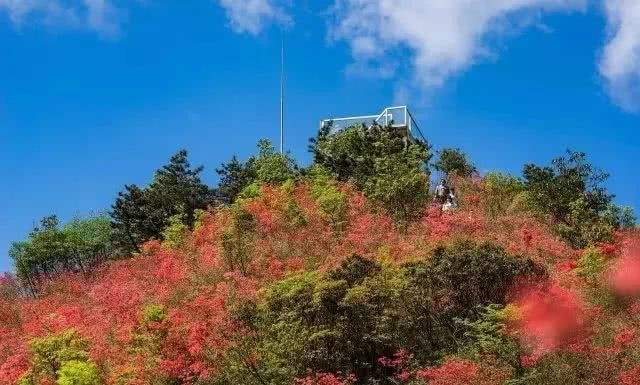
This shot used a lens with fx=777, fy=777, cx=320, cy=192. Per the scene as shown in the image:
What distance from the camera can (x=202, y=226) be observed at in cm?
2545

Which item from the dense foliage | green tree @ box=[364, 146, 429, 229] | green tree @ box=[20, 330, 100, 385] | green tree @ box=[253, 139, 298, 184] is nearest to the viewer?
the dense foliage

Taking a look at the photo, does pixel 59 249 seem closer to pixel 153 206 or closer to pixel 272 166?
pixel 153 206

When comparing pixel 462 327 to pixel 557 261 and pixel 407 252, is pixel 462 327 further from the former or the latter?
pixel 557 261

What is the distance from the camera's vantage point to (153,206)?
104 ft

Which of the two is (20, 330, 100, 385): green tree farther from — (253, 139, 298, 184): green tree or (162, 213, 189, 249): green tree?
(253, 139, 298, 184): green tree

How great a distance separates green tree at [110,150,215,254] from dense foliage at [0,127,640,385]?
387 centimetres

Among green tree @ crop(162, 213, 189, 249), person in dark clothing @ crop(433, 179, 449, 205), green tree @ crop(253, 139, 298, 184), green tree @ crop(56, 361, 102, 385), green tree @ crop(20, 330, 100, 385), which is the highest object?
green tree @ crop(253, 139, 298, 184)

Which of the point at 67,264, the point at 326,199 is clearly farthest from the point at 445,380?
the point at 67,264

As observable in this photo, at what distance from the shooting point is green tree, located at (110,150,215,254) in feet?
103

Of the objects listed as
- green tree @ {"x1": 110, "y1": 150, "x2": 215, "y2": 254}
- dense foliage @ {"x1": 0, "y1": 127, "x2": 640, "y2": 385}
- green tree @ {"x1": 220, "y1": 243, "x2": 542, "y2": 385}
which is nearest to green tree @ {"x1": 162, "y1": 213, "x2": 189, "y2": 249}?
dense foliage @ {"x1": 0, "y1": 127, "x2": 640, "y2": 385}

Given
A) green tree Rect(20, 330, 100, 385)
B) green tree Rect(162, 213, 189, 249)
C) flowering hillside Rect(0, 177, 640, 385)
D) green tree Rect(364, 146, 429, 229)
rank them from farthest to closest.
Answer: green tree Rect(162, 213, 189, 249), green tree Rect(364, 146, 429, 229), green tree Rect(20, 330, 100, 385), flowering hillside Rect(0, 177, 640, 385)

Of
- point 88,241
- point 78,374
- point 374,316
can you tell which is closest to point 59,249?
point 88,241

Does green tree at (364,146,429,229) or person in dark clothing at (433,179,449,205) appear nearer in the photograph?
green tree at (364,146,429,229)

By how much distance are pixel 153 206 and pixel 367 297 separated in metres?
19.0
